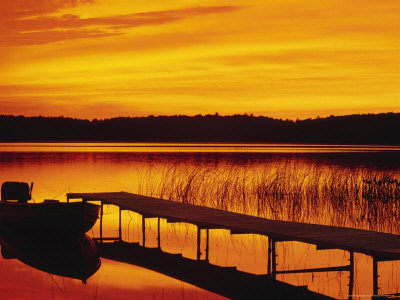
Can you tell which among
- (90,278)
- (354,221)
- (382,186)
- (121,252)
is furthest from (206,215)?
(382,186)

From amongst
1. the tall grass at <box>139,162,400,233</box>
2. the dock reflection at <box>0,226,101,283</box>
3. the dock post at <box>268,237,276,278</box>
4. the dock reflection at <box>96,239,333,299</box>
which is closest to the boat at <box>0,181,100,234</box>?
the dock reflection at <box>0,226,101,283</box>

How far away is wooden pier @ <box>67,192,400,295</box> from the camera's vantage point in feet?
31.0

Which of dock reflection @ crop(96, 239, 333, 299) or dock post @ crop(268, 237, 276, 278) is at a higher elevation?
dock post @ crop(268, 237, 276, 278)

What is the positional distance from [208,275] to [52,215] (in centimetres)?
389

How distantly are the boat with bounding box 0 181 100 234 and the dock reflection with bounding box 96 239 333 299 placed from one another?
0.68m

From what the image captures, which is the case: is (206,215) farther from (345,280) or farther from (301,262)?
(345,280)

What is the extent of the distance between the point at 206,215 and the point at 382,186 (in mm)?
7904

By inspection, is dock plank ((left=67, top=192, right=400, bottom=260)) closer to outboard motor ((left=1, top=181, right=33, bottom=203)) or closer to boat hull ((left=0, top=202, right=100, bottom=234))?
boat hull ((left=0, top=202, right=100, bottom=234))

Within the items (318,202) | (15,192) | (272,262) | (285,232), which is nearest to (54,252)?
(15,192)

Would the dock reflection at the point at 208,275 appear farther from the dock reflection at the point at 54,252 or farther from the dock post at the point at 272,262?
the dock reflection at the point at 54,252

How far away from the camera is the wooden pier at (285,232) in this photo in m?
9.44

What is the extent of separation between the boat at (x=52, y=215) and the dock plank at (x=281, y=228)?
1.07 meters

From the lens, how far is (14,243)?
566 inches

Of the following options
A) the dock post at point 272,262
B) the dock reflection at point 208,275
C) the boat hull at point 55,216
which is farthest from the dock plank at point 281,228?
the boat hull at point 55,216
